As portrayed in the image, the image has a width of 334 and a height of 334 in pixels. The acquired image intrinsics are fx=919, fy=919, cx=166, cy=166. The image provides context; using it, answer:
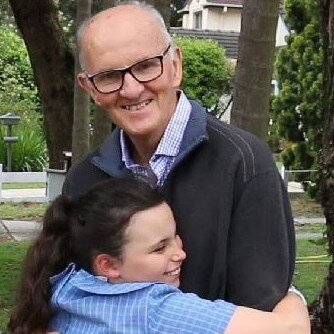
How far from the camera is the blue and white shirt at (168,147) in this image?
250 centimetres

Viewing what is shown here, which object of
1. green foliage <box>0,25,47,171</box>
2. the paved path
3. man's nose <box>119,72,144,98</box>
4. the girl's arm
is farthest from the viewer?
green foliage <box>0,25,47,171</box>

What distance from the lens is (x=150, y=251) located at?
91.7 inches

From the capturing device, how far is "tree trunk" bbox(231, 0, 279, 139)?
209 inches

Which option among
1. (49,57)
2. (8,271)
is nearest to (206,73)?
(49,57)

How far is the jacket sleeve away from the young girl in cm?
6

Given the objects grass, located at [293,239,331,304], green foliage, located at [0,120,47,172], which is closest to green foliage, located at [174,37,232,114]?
green foliage, located at [0,120,47,172]

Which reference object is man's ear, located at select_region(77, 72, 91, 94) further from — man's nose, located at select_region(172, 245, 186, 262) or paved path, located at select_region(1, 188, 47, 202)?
paved path, located at select_region(1, 188, 47, 202)

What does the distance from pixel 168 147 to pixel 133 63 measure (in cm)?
26

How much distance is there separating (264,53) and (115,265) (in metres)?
3.19

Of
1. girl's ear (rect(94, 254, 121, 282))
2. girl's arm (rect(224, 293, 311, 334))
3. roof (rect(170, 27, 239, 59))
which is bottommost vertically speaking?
roof (rect(170, 27, 239, 59))

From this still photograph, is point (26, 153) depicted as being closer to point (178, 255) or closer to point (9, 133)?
point (9, 133)

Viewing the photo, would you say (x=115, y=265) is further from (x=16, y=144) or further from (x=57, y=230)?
(x=16, y=144)

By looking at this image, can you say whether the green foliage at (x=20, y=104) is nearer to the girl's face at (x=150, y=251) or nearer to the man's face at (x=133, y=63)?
the man's face at (x=133, y=63)

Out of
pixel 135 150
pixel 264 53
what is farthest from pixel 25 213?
pixel 135 150
